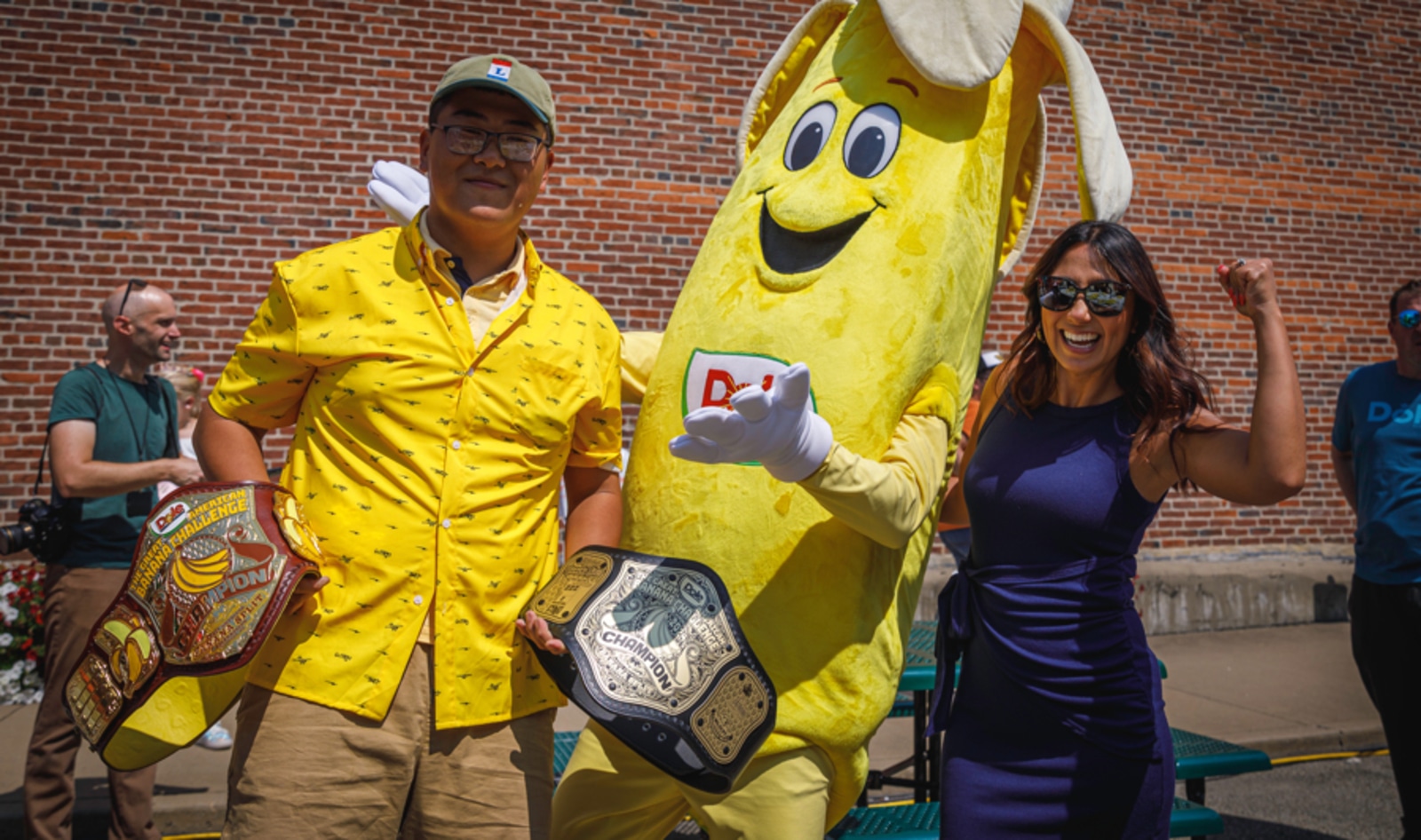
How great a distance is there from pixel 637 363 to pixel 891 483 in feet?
3.05

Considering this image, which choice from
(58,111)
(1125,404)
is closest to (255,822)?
(1125,404)

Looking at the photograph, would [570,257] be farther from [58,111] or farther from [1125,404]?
[1125,404]

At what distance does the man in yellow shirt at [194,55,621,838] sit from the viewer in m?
1.87

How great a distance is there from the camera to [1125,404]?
232 cm

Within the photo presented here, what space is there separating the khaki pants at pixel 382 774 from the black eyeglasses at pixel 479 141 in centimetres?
98

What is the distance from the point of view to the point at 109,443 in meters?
3.87

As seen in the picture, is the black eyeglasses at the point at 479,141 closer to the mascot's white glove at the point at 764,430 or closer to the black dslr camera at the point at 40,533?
the mascot's white glove at the point at 764,430

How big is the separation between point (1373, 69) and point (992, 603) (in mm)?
8690

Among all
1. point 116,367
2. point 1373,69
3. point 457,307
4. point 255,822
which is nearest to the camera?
point 255,822

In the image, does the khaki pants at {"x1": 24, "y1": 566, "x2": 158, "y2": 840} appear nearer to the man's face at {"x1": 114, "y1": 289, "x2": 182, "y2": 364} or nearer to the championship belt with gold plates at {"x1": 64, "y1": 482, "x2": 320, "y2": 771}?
the man's face at {"x1": 114, "y1": 289, "x2": 182, "y2": 364}

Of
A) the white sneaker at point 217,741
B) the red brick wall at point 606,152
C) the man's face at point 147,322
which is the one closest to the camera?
the man's face at point 147,322

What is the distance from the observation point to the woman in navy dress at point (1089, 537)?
2139 millimetres

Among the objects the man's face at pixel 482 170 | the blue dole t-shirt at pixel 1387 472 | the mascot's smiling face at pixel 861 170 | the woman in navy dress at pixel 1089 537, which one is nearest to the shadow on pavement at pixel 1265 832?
the blue dole t-shirt at pixel 1387 472

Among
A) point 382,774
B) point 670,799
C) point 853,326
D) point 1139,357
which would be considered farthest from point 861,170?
point 382,774
